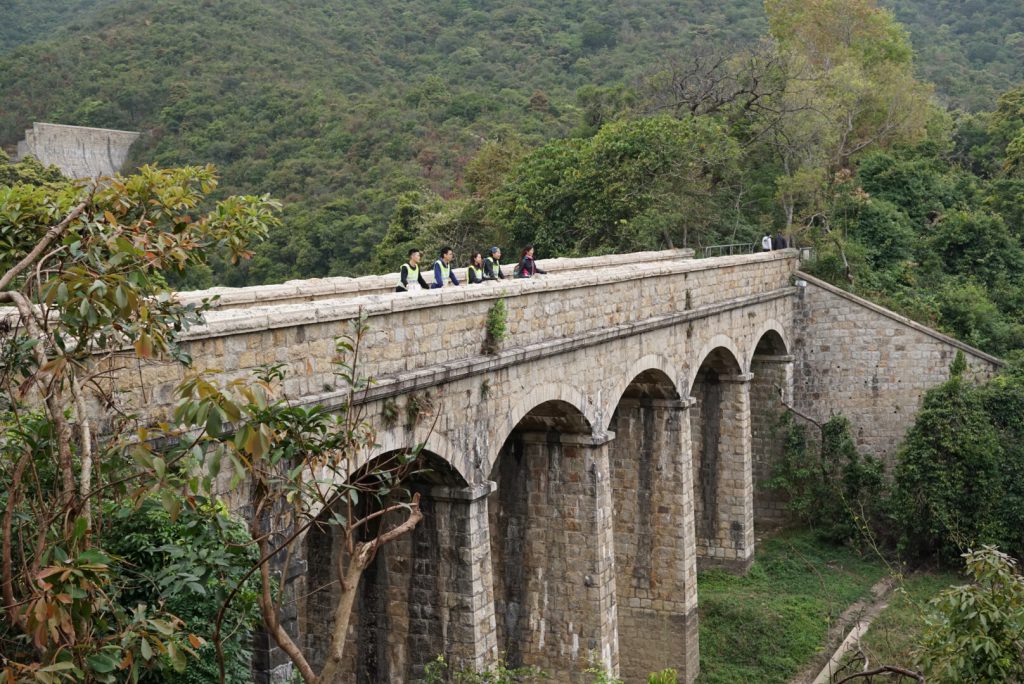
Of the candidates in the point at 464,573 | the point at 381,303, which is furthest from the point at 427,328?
the point at 464,573

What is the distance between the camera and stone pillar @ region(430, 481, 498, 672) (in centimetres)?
1205

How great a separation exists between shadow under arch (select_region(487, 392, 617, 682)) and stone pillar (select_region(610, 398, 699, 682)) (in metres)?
2.95

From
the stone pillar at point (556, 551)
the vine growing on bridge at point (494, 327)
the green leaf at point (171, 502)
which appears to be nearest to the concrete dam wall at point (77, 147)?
the stone pillar at point (556, 551)

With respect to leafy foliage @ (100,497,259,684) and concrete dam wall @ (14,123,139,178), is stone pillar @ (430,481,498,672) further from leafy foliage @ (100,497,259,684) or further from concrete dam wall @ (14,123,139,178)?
concrete dam wall @ (14,123,139,178)

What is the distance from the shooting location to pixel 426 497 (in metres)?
12.2

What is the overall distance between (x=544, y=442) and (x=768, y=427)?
10.6 m

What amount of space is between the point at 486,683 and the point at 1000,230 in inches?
821

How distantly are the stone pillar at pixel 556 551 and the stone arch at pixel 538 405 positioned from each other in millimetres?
427

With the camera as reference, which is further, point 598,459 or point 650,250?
point 650,250

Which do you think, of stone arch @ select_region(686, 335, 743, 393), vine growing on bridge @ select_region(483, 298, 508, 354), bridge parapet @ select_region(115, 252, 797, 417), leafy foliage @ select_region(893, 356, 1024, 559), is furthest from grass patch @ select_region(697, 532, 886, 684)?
vine growing on bridge @ select_region(483, 298, 508, 354)

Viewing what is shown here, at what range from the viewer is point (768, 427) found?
80.3ft

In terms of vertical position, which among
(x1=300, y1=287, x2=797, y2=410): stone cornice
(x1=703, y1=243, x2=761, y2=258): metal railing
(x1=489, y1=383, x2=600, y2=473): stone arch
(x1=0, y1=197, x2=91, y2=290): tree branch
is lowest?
(x1=489, y1=383, x2=600, y2=473): stone arch

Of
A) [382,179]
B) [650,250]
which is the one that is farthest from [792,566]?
[382,179]

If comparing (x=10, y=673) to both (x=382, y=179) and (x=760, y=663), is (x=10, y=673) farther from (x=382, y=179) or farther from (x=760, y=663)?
(x=382, y=179)
